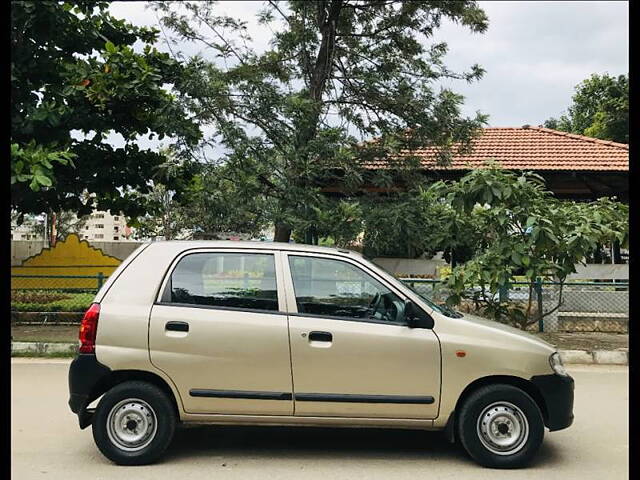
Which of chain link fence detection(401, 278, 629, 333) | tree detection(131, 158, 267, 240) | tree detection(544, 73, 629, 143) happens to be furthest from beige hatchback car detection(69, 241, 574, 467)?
tree detection(544, 73, 629, 143)

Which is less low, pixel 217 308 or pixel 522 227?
pixel 522 227

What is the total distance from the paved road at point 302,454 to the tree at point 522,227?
255 cm

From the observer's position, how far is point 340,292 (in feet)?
16.6

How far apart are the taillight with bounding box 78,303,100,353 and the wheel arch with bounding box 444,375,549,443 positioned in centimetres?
278

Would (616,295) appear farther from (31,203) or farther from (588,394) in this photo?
(31,203)

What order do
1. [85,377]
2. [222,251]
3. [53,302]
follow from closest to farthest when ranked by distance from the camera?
[85,377] → [222,251] → [53,302]

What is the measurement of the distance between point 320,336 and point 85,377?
1.80 m

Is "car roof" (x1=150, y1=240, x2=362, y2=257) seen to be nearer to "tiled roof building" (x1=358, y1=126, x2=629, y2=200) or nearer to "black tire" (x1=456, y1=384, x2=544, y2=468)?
"black tire" (x1=456, y1=384, x2=544, y2=468)

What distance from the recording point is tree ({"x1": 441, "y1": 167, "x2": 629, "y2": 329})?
845 cm

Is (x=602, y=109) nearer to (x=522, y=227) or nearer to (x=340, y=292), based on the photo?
(x=522, y=227)

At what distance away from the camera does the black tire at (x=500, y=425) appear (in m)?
4.84

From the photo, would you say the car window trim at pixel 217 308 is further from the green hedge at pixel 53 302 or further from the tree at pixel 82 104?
the green hedge at pixel 53 302

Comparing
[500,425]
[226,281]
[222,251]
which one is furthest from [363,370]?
[222,251]

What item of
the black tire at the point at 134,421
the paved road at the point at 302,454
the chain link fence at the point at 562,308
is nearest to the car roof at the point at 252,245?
the black tire at the point at 134,421
